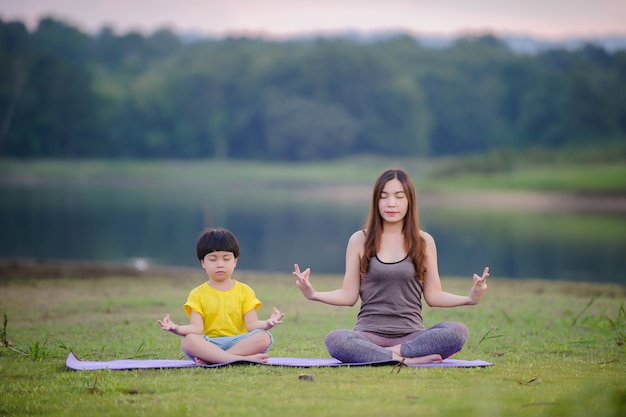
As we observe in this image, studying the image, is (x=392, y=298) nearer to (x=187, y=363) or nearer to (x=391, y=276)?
(x=391, y=276)

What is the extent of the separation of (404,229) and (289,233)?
82.6 feet

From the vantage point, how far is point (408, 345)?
6836 millimetres

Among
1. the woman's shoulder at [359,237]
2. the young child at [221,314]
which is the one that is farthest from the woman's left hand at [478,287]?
the young child at [221,314]

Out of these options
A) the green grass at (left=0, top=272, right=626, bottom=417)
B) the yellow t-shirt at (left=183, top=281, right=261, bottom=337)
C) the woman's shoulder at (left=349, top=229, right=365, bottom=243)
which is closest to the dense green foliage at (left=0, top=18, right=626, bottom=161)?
the green grass at (left=0, top=272, right=626, bottom=417)

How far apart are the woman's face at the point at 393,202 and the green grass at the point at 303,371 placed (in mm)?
1180

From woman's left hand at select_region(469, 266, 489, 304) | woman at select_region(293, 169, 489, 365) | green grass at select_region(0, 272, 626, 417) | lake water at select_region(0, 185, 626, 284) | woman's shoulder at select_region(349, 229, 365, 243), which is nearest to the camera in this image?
green grass at select_region(0, 272, 626, 417)

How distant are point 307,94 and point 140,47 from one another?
3982 centimetres

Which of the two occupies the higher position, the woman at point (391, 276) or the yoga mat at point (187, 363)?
the woman at point (391, 276)

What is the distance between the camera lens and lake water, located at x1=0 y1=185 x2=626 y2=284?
75.8 ft

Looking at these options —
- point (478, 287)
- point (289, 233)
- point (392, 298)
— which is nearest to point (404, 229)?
point (392, 298)

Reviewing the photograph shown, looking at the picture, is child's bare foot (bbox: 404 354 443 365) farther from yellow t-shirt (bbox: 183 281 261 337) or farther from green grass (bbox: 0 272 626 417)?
yellow t-shirt (bbox: 183 281 261 337)

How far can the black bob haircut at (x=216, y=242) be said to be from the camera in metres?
6.79

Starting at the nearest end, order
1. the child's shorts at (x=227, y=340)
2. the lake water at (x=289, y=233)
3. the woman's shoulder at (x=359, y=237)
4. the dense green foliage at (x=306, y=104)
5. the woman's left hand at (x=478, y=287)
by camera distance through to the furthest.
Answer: the woman's left hand at (x=478, y=287)
the child's shorts at (x=227, y=340)
the woman's shoulder at (x=359, y=237)
the lake water at (x=289, y=233)
the dense green foliage at (x=306, y=104)

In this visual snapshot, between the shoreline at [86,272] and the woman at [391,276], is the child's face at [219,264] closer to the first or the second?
the woman at [391,276]
